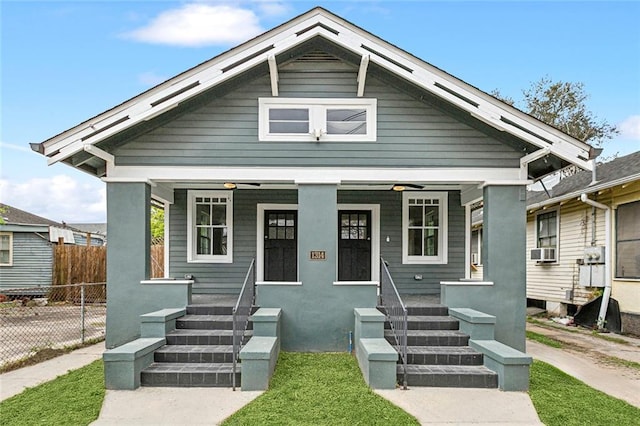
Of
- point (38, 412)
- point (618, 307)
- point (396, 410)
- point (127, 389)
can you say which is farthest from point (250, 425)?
point (618, 307)

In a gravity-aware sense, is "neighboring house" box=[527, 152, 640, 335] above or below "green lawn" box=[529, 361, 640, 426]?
above

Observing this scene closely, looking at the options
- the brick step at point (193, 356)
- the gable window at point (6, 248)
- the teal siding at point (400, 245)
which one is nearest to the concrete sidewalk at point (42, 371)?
the brick step at point (193, 356)

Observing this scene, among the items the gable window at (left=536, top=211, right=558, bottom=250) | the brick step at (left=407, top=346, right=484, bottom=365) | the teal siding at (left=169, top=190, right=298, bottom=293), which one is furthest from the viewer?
the gable window at (left=536, top=211, right=558, bottom=250)

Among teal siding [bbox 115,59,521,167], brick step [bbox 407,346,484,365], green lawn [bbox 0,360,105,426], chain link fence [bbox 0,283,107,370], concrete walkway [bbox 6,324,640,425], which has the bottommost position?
chain link fence [bbox 0,283,107,370]

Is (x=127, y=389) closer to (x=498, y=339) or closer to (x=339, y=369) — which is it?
(x=339, y=369)

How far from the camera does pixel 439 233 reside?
28.8ft

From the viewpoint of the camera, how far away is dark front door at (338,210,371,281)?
28.7 ft

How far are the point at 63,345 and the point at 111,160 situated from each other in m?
3.45

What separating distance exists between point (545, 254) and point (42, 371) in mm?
12719

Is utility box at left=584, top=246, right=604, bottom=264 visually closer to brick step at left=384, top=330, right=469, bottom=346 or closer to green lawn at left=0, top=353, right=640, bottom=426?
green lawn at left=0, top=353, right=640, bottom=426

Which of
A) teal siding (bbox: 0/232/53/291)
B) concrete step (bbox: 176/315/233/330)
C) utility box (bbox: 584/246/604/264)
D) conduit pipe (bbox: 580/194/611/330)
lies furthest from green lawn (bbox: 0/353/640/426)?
teal siding (bbox: 0/232/53/291)

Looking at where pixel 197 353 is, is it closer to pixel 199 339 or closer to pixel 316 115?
pixel 199 339

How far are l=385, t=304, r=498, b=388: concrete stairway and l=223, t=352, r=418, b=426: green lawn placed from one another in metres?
0.73

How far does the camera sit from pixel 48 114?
53.4 ft
